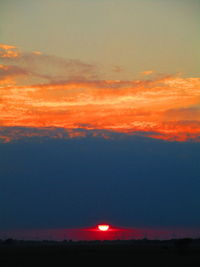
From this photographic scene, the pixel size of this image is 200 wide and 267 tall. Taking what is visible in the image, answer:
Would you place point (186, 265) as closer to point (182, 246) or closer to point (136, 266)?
point (136, 266)

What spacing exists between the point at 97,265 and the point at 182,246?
156 ft

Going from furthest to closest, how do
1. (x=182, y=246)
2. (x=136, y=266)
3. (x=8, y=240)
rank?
(x=8, y=240) < (x=182, y=246) < (x=136, y=266)

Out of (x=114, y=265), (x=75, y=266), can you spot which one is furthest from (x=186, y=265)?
(x=75, y=266)

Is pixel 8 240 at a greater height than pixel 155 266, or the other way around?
pixel 8 240

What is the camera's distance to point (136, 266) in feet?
174

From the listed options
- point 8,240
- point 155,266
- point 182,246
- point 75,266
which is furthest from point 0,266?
point 8,240

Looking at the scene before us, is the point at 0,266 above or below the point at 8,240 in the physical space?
below

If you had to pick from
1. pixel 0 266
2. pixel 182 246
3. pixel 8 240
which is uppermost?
pixel 8 240

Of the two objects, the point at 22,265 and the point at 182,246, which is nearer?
the point at 22,265

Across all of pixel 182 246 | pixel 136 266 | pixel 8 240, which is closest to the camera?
pixel 136 266

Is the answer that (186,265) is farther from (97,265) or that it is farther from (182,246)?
(182,246)

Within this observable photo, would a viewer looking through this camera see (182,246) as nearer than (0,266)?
No

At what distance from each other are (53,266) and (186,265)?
13.7 meters

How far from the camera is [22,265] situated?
55438 millimetres
